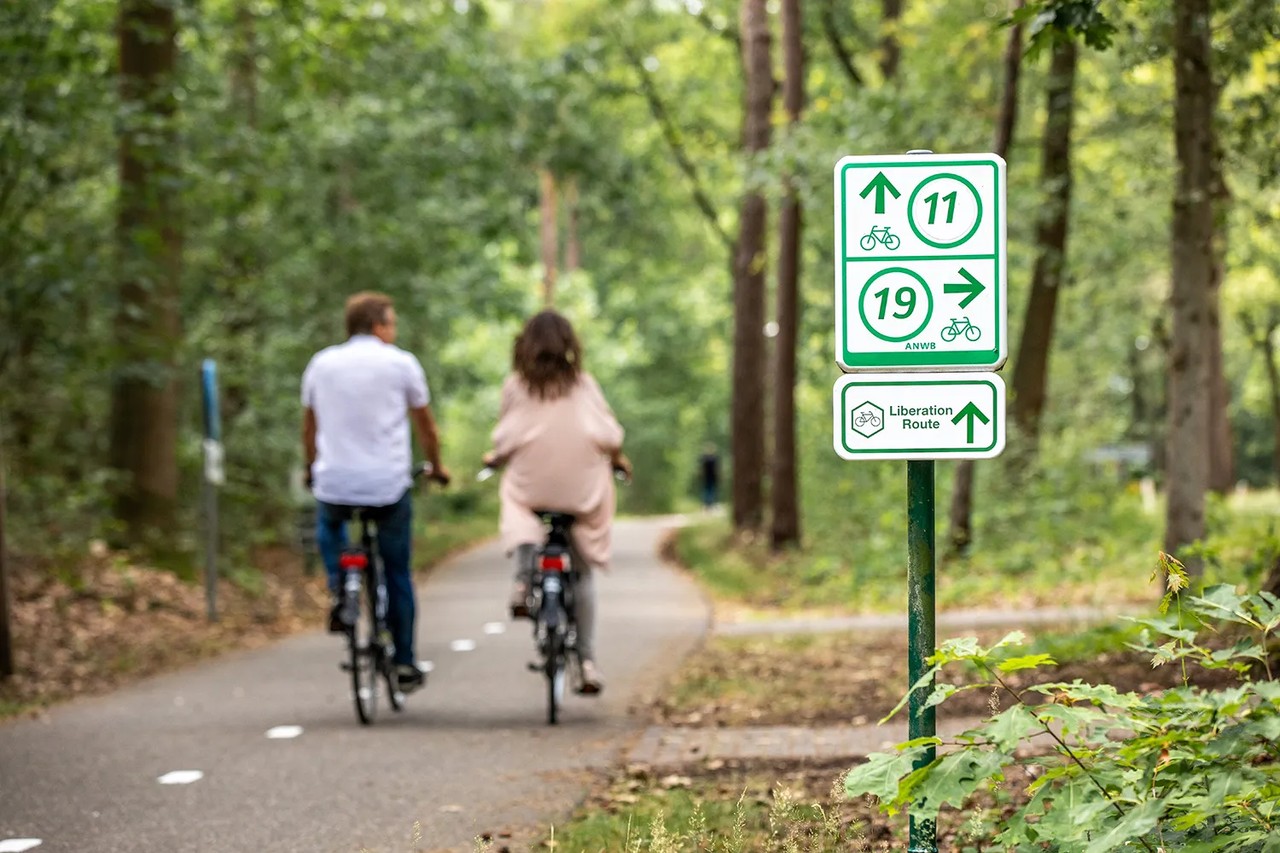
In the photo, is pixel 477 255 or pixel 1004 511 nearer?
pixel 1004 511

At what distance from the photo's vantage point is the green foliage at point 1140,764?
346 cm

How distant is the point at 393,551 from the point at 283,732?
1116mm

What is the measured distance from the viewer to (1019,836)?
12.0 feet

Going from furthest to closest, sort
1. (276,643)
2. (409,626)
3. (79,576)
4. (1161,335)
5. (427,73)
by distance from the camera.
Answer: (1161,335) → (427,73) → (79,576) → (276,643) → (409,626)

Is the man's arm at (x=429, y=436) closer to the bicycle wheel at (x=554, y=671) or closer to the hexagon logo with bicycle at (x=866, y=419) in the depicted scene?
the bicycle wheel at (x=554, y=671)

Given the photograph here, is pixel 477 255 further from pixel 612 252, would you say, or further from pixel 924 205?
pixel 612 252

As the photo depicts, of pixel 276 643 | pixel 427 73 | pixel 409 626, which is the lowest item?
pixel 276 643

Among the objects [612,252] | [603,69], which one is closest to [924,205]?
[603,69]

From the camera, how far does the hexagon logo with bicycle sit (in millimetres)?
3934

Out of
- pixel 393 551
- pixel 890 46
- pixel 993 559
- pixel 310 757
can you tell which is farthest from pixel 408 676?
pixel 890 46

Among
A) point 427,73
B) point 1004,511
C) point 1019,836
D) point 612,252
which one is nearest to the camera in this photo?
point 1019,836

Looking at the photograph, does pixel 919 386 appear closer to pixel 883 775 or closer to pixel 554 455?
pixel 883 775

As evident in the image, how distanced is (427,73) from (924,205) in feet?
60.1

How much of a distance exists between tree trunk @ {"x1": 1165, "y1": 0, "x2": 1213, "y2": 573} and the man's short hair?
4.62 metres
